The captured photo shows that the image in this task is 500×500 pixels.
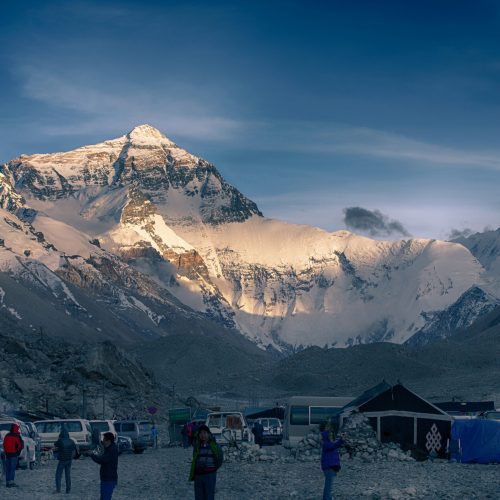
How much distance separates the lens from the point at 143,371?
10756cm

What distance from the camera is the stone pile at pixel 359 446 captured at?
4228cm

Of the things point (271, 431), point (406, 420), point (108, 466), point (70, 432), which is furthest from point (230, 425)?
point (108, 466)

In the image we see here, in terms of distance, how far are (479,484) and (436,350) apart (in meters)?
144

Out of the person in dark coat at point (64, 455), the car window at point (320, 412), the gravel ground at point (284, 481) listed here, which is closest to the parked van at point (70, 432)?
the gravel ground at point (284, 481)

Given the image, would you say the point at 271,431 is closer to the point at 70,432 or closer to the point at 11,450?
the point at 70,432

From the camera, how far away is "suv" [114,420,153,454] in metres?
52.2

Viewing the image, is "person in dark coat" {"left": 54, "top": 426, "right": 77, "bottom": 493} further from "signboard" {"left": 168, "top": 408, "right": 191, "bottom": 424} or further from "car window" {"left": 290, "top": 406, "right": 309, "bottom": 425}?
"signboard" {"left": 168, "top": 408, "right": 191, "bottom": 424}

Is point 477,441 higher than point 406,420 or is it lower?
lower

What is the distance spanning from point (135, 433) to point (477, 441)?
53.2ft

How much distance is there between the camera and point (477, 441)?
42.8m

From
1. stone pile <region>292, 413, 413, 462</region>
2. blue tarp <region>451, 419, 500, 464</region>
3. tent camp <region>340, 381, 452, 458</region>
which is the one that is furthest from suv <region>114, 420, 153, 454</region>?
blue tarp <region>451, 419, 500, 464</region>

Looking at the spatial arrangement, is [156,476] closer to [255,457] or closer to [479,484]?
[255,457]

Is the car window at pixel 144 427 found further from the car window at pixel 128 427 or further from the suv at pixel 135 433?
the car window at pixel 128 427

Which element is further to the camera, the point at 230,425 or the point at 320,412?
the point at 320,412
